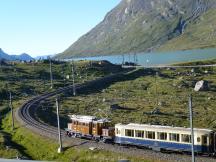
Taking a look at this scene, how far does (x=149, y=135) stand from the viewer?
44.4 metres

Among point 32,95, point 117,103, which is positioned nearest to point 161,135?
point 117,103

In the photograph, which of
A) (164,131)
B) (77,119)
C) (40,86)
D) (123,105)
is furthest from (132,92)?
(164,131)

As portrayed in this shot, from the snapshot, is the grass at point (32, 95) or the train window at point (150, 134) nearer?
the train window at point (150, 134)

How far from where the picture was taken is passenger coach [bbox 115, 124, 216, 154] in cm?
4016

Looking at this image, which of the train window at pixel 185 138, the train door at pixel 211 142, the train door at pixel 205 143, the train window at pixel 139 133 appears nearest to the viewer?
the train door at pixel 211 142

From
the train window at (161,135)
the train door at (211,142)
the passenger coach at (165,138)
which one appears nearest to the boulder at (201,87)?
the passenger coach at (165,138)

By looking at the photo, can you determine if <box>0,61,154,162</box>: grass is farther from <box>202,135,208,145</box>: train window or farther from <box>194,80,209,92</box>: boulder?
<box>194,80,209,92</box>: boulder

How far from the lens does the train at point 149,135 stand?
40219mm

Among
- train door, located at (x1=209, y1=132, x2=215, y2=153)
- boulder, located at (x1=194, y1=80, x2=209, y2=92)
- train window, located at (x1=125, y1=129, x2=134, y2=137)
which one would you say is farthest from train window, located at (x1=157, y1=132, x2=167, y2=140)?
boulder, located at (x1=194, y1=80, x2=209, y2=92)

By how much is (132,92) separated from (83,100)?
56.0 feet

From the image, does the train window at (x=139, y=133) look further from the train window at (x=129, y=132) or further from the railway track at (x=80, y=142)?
the railway track at (x=80, y=142)

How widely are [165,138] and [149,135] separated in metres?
2.06

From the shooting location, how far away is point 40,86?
422 feet

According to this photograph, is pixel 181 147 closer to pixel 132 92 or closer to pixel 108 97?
pixel 108 97
